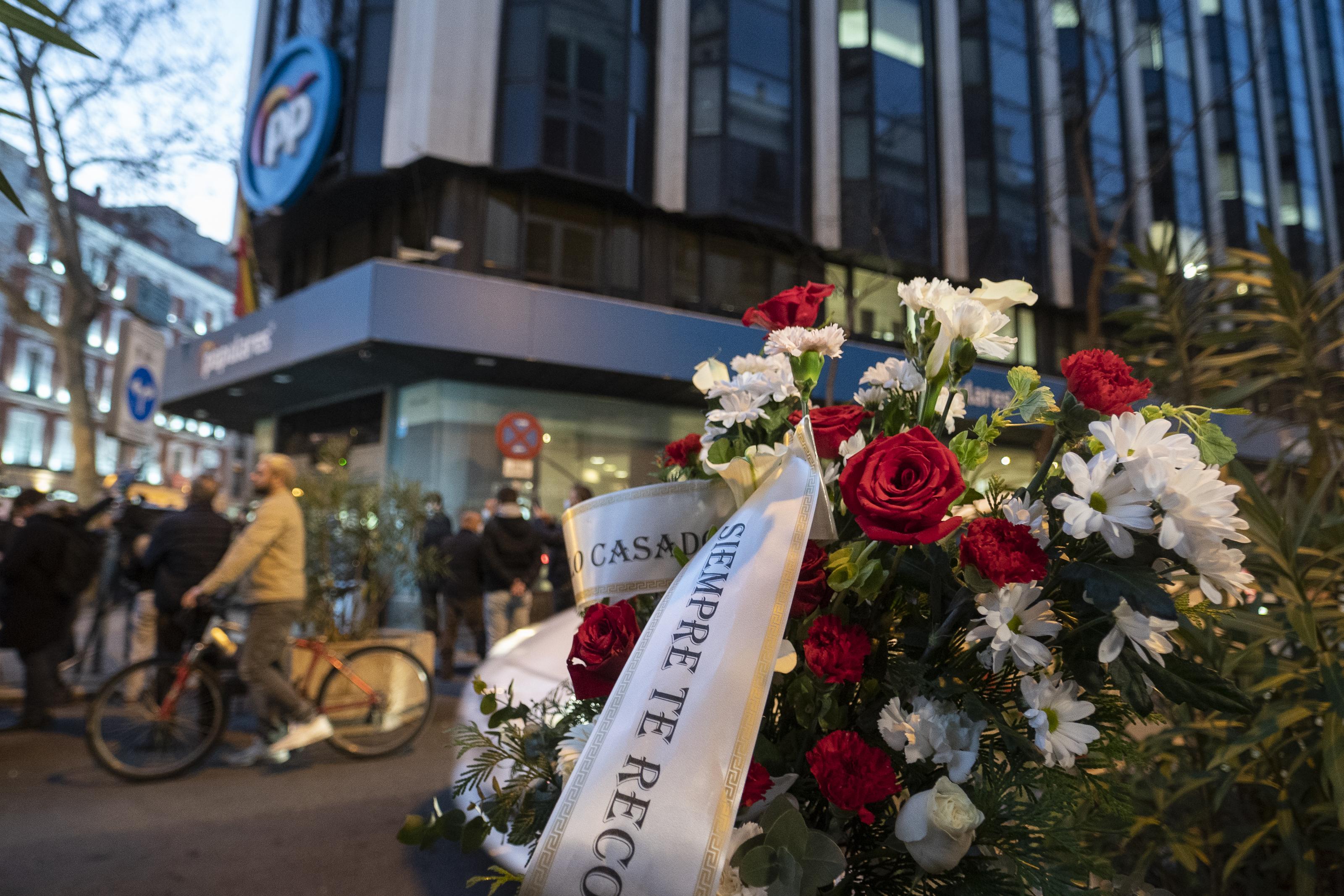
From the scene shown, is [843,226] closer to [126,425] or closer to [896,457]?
[126,425]

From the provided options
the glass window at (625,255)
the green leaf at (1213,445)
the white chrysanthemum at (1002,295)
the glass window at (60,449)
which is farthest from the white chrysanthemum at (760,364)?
the glass window at (60,449)

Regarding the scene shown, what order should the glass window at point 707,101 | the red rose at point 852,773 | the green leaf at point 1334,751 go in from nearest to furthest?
the red rose at point 852,773, the green leaf at point 1334,751, the glass window at point 707,101

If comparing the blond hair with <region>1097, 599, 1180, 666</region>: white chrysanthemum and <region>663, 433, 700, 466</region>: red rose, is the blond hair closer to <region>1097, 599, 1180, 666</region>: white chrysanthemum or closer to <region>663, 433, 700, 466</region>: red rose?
<region>663, 433, 700, 466</region>: red rose

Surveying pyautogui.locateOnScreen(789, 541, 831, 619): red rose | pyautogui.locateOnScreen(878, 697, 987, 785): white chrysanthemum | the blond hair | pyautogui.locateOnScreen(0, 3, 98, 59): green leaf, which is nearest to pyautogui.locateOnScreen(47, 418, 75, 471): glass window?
the blond hair

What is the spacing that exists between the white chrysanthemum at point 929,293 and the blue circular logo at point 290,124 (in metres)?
14.5

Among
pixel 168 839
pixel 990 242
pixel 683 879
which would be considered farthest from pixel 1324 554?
pixel 990 242

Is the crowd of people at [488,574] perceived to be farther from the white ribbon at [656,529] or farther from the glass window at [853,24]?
the glass window at [853,24]

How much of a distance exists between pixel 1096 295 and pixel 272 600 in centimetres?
455

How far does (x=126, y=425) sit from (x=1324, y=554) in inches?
377

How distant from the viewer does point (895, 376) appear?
1.08 meters

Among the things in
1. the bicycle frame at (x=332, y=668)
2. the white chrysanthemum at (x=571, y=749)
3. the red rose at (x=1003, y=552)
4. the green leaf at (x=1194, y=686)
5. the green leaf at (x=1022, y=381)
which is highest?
the green leaf at (x=1022, y=381)

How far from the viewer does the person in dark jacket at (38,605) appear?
5.89 metres

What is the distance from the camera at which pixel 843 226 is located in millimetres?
15367

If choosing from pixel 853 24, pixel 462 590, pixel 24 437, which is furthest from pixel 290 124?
pixel 24 437
